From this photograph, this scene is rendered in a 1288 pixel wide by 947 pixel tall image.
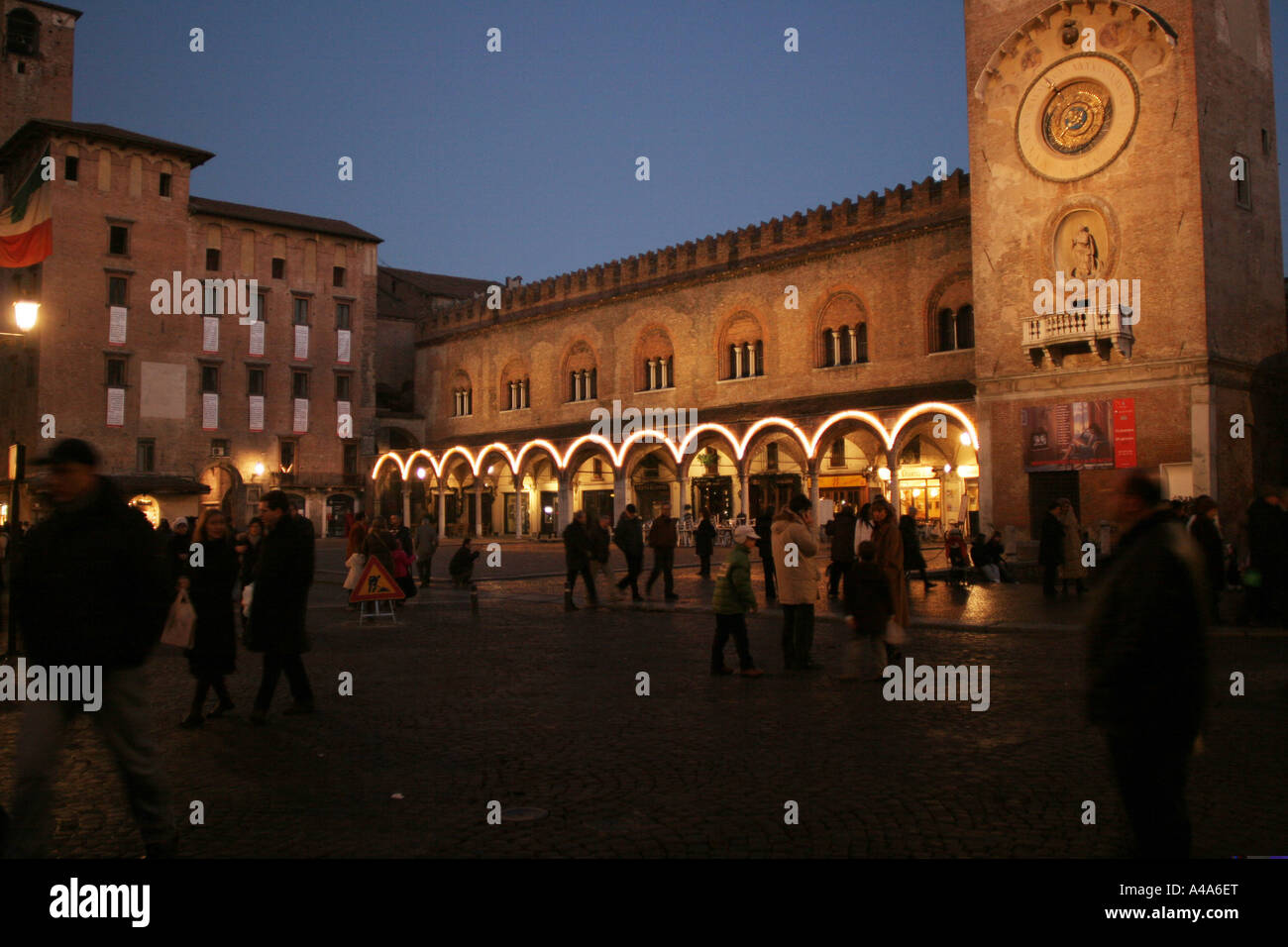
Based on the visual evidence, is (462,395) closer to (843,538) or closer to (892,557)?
(843,538)

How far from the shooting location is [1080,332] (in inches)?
990

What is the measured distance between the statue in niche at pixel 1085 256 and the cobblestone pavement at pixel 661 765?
16981mm

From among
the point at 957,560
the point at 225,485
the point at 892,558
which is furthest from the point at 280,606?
the point at 225,485

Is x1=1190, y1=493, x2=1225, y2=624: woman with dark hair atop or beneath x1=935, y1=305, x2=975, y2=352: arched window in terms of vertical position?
beneath

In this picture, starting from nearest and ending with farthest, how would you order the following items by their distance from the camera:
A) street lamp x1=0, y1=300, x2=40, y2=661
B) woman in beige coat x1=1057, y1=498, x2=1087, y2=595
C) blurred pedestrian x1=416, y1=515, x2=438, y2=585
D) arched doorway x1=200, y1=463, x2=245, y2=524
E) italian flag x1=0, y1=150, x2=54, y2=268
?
street lamp x1=0, y1=300, x2=40, y2=661 → woman in beige coat x1=1057, y1=498, x2=1087, y2=595 → italian flag x1=0, y1=150, x2=54, y2=268 → blurred pedestrian x1=416, y1=515, x2=438, y2=585 → arched doorway x1=200, y1=463, x2=245, y2=524

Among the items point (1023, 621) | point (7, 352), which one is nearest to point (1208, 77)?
point (1023, 621)

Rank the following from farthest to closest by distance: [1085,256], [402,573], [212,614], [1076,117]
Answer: [1076,117]
[1085,256]
[402,573]
[212,614]

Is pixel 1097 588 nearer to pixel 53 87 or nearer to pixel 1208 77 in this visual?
pixel 1208 77

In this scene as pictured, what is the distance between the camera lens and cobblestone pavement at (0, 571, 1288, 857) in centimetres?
498

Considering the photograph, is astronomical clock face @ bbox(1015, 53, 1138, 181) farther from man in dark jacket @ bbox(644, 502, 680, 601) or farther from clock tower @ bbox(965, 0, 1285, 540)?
man in dark jacket @ bbox(644, 502, 680, 601)

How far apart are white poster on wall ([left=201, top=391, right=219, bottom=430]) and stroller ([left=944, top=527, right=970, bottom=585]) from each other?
3737 centimetres

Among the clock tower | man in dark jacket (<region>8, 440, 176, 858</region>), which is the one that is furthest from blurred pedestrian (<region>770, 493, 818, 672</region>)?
the clock tower

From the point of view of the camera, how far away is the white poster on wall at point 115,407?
4375cm

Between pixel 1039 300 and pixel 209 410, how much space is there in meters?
36.8
